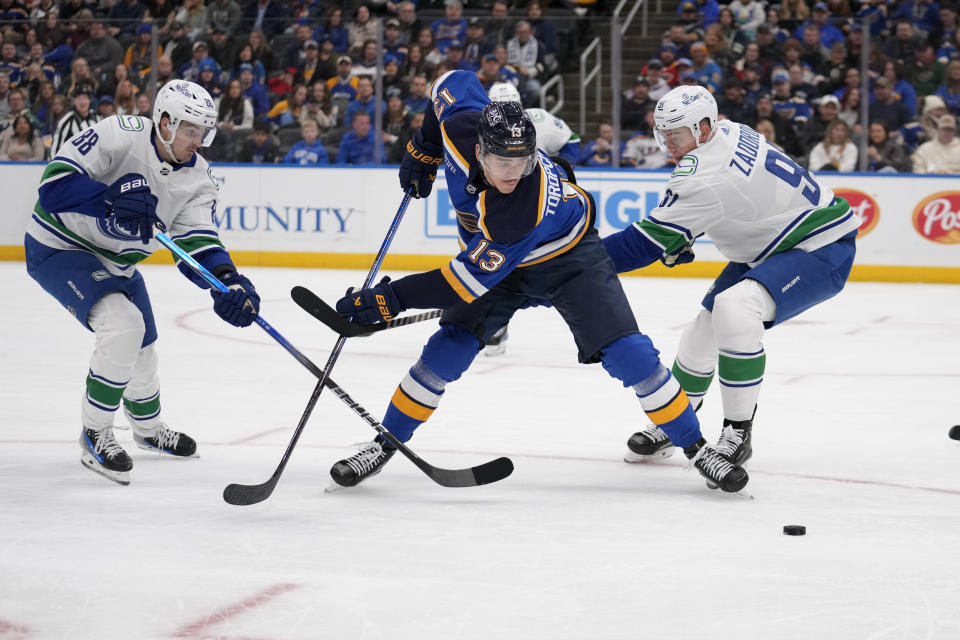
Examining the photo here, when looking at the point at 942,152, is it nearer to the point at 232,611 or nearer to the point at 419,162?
the point at 419,162

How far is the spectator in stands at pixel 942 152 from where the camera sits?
362 inches

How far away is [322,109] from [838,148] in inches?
156

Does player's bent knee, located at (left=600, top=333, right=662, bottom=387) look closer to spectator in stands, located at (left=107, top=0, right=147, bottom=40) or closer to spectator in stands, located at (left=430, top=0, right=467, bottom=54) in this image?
spectator in stands, located at (left=430, top=0, right=467, bottom=54)

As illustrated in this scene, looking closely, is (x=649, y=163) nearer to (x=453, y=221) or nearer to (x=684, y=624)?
(x=453, y=221)

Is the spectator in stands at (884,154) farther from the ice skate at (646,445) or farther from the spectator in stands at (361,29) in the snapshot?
the ice skate at (646,445)

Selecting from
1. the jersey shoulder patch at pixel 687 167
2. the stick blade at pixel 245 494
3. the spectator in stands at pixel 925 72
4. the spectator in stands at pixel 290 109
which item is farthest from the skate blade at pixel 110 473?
the spectator in stands at pixel 925 72

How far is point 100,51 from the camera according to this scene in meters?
10.2

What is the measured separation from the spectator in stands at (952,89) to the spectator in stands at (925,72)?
4cm

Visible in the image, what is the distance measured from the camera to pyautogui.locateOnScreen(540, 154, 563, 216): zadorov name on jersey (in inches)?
127

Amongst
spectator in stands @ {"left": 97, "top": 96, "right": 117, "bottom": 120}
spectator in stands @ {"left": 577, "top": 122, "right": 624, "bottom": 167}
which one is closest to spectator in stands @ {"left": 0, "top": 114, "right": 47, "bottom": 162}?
spectator in stands @ {"left": 97, "top": 96, "right": 117, "bottom": 120}

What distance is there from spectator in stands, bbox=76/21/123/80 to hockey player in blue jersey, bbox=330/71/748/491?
7.17m

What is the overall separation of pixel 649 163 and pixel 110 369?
6.69 meters

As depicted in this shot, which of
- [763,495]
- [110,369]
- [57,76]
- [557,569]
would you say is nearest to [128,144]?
[110,369]

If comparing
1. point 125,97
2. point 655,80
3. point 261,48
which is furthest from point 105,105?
point 655,80
